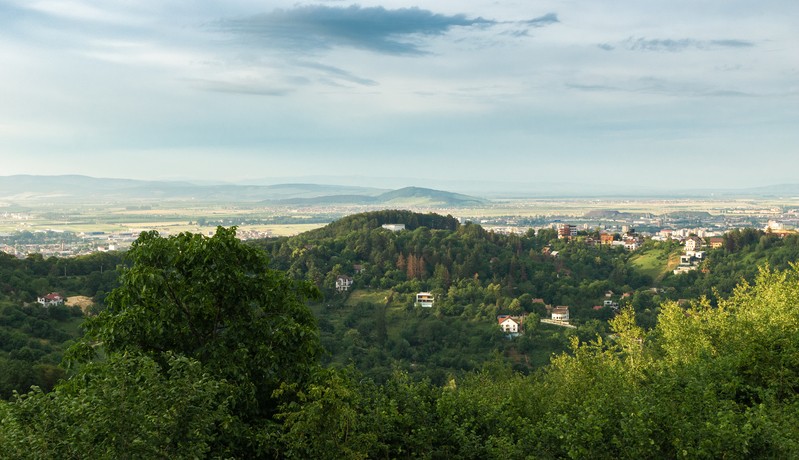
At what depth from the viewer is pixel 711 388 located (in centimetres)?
1258

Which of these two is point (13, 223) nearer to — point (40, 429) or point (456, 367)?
point (456, 367)

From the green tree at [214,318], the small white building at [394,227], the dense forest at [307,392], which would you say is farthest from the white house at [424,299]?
the green tree at [214,318]

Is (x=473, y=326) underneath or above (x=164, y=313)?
underneath

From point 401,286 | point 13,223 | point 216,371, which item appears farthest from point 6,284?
point 13,223

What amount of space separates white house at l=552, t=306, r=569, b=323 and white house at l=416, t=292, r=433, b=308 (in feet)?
58.1

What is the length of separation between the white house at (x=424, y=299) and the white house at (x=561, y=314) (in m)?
17.7

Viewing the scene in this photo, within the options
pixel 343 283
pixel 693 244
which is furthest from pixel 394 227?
pixel 693 244

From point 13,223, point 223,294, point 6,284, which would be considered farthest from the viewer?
point 13,223

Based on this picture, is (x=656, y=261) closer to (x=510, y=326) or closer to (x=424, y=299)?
(x=510, y=326)

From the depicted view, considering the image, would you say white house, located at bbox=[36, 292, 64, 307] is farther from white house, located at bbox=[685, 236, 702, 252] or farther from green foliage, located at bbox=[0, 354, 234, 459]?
white house, located at bbox=[685, 236, 702, 252]

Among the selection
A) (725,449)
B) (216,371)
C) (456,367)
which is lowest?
(456,367)

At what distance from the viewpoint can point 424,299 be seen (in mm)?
90188

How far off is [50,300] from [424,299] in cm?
4978

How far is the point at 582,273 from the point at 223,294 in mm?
99500
